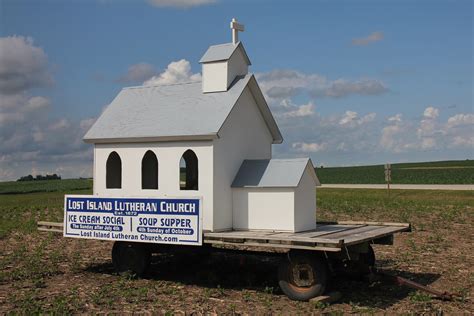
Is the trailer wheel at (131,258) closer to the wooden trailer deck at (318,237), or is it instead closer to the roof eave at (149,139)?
the wooden trailer deck at (318,237)

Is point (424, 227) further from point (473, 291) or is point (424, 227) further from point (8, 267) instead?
point (8, 267)

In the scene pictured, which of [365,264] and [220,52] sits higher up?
[220,52]

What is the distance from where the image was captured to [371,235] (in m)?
12.5

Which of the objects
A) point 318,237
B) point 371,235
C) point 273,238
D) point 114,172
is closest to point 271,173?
point 318,237

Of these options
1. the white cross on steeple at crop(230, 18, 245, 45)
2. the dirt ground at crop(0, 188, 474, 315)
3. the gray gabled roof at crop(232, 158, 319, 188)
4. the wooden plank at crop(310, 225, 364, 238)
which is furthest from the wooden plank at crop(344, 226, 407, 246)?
the white cross on steeple at crop(230, 18, 245, 45)

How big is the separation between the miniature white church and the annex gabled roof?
29 millimetres

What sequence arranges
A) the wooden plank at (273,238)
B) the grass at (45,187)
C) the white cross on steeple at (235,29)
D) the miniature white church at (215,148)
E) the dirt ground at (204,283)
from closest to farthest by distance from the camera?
the wooden plank at (273,238) → the dirt ground at (204,283) → the miniature white church at (215,148) → the white cross on steeple at (235,29) → the grass at (45,187)

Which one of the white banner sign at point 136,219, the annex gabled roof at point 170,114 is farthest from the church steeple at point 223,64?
the white banner sign at point 136,219

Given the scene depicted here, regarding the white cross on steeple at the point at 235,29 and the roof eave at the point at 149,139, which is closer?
the roof eave at the point at 149,139

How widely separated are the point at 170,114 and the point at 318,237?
5.18 metres

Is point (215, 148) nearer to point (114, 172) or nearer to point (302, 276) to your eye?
point (302, 276)

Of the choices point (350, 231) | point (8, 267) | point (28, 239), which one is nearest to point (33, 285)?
point (8, 267)

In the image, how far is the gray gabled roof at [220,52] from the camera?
49.0 feet

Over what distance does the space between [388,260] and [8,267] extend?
34.5ft
